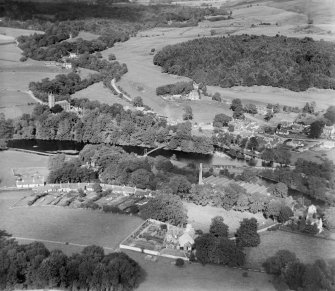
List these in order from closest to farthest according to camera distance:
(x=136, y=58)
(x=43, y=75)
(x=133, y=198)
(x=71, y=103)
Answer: (x=133, y=198) < (x=71, y=103) < (x=43, y=75) < (x=136, y=58)

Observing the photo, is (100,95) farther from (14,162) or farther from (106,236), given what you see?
(106,236)

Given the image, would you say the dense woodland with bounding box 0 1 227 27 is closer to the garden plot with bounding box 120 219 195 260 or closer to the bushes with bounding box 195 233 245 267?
the garden plot with bounding box 120 219 195 260

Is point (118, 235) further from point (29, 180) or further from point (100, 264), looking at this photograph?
point (29, 180)

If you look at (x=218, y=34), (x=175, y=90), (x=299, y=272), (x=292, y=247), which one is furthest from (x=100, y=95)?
(x=299, y=272)

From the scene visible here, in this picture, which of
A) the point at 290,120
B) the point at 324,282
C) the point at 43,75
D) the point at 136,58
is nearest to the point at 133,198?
the point at 324,282

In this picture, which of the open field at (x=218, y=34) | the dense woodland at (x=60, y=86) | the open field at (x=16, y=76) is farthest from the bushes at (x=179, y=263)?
the dense woodland at (x=60, y=86)

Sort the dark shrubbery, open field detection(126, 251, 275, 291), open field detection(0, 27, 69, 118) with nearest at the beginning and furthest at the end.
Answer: open field detection(126, 251, 275, 291) < open field detection(0, 27, 69, 118) < the dark shrubbery

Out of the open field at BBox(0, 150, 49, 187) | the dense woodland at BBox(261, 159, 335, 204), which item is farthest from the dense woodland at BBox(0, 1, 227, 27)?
the dense woodland at BBox(261, 159, 335, 204)
